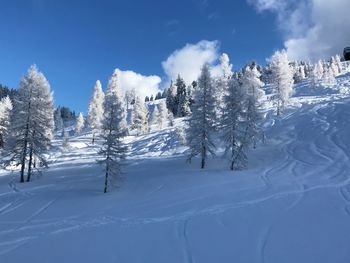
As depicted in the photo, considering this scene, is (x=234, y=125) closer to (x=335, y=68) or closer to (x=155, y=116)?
(x=155, y=116)

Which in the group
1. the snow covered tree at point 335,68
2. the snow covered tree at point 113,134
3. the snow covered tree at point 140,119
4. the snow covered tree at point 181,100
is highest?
the snow covered tree at point 335,68

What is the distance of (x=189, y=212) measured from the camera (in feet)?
86.0

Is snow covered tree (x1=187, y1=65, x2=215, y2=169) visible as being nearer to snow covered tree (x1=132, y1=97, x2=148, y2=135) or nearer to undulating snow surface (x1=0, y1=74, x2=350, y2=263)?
undulating snow surface (x1=0, y1=74, x2=350, y2=263)

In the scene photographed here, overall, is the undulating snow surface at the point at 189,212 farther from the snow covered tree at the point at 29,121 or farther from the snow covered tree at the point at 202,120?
the snow covered tree at the point at 29,121

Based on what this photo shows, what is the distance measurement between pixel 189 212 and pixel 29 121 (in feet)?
85.7

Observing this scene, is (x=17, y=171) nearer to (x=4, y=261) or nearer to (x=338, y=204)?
(x=4, y=261)

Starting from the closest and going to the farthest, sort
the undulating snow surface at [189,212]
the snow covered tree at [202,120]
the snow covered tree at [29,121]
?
the undulating snow surface at [189,212] → the snow covered tree at [29,121] → the snow covered tree at [202,120]

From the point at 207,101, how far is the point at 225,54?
162 feet

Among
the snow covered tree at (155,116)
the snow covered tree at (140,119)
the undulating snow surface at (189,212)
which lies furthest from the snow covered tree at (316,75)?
the undulating snow surface at (189,212)

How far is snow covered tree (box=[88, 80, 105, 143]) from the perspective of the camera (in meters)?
79.3

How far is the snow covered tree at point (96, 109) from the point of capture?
260ft

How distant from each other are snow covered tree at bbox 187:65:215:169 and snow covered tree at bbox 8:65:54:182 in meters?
17.4

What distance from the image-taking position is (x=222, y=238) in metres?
→ 21.0

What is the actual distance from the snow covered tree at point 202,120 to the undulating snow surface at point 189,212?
244 cm
